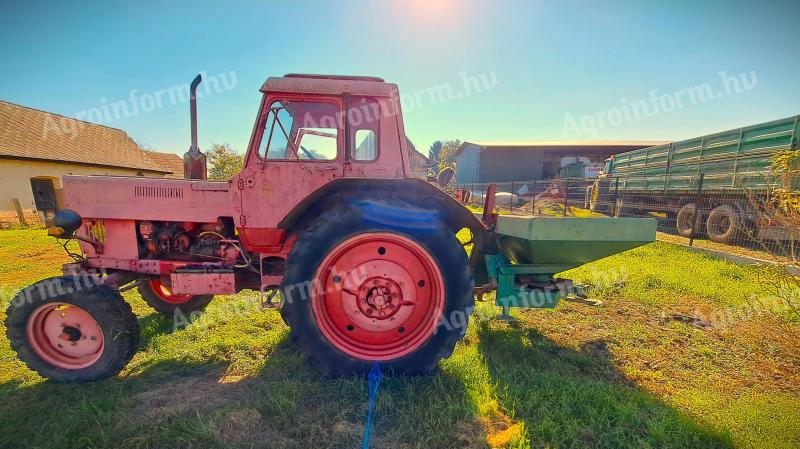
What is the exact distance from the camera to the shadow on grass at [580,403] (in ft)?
6.16

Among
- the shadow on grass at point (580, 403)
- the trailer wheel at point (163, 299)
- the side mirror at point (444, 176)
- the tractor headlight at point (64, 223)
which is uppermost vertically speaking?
the side mirror at point (444, 176)

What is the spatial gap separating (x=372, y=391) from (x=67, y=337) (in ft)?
7.78

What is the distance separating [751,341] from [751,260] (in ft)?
10.8

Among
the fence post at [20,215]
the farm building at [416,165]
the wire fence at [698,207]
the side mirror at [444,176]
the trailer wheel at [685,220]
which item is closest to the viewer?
the farm building at [416,165]

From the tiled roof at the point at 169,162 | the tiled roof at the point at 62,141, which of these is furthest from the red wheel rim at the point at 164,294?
the tiled roof at the point at 169,162

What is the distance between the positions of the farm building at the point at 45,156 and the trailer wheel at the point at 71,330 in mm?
12872

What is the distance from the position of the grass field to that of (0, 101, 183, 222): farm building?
13.4 meters

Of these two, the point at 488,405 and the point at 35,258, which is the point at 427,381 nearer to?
the point at 488,405

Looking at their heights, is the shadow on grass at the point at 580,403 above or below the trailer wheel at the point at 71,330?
below

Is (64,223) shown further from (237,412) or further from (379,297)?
(379,297)

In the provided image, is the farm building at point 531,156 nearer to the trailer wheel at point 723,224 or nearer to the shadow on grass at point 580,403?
the trailer wheel at point 723,224

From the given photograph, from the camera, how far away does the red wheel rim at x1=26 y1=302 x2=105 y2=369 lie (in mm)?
Answer: 2523

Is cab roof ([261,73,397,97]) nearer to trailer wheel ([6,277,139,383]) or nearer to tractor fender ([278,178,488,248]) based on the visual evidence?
tractor fender ([278,178,488,248])

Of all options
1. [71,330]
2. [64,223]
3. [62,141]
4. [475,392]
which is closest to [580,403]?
[475,392]
